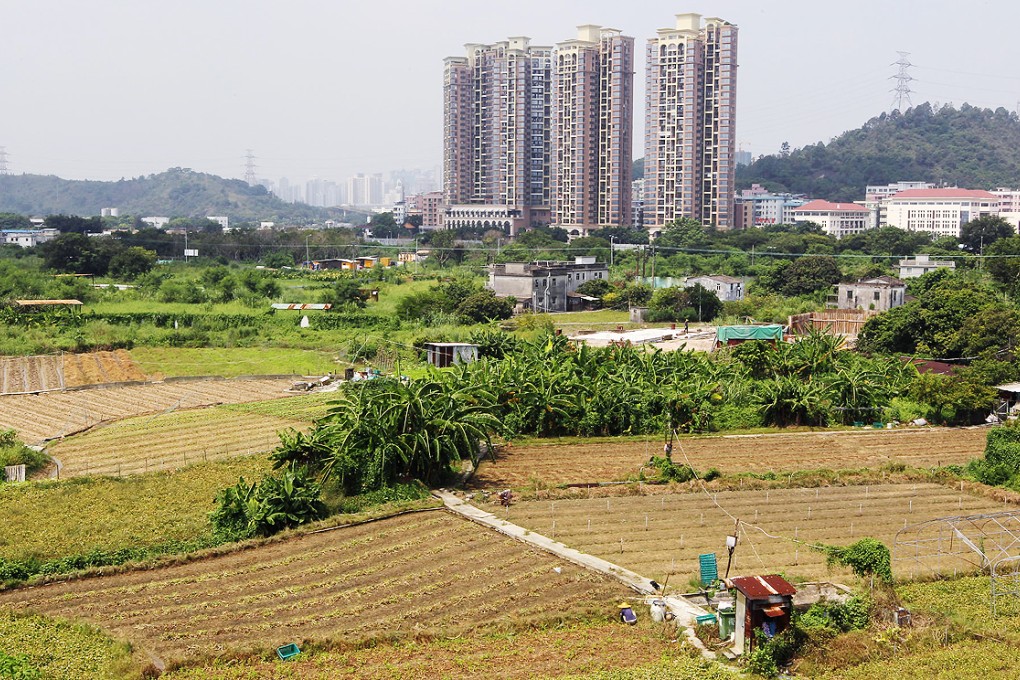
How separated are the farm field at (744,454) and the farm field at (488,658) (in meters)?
6.67

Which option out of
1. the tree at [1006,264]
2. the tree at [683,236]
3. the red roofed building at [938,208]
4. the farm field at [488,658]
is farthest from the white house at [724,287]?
the red roofed building at [938,208]

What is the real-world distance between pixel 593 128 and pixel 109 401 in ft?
235

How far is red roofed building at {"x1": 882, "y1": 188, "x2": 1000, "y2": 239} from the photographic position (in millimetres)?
99500

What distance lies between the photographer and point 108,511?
A: 16.5 metres

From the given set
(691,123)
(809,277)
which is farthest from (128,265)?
(691,123)

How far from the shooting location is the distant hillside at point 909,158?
13700 centimetres

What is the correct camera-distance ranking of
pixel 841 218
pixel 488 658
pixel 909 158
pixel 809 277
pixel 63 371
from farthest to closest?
pixel 909 158 → pixel 841 218 → pixel 809 277 → pixel 63 371 → pixel 488 658

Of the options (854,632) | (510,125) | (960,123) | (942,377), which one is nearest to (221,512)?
(854,632)

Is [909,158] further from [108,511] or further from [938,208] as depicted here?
[108,511]

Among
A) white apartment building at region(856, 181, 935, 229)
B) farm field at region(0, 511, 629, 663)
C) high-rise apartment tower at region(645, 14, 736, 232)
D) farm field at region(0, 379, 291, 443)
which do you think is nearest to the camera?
farm field at region(0, 511, 629, 663)

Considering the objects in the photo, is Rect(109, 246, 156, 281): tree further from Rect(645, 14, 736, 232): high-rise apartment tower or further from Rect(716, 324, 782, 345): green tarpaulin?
Rect(645, 14, 736, 232): high-rise apartment tower

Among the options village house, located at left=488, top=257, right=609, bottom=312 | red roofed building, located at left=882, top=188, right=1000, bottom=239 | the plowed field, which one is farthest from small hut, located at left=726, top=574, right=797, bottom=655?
red roofed building, located at left=882, top=188, right=1000, bottom=239

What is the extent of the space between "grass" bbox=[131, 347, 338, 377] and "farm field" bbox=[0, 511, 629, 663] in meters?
16.8

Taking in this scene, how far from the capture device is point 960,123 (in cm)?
15050
